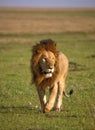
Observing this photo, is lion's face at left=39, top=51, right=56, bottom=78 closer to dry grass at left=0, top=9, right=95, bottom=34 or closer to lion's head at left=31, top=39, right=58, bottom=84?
lion's head at left=31, top=39, right=58, bottom=84

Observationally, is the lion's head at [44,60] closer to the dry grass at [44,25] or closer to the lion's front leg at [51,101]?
the lion's front leg at [51,101]

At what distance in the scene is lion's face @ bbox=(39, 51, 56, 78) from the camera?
8.79m

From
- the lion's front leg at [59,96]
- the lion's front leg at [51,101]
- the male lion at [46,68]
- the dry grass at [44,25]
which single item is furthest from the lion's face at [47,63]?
the dry grass at [44,25]

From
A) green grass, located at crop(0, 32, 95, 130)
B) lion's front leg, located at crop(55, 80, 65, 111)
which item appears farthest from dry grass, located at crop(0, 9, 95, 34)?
lion's front leg, located at crop(55, 80, 65, 111)

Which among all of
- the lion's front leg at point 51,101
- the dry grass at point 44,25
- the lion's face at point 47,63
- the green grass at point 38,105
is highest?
the lion's face at point 47,63

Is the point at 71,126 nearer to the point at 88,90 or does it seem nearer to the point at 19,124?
the point at 19,124

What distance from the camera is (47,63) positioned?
8.78 m

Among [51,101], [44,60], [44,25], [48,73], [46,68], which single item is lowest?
[44,25]

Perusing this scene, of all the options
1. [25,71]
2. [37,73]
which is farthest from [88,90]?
[25,71]

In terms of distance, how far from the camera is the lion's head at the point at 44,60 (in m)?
8.81

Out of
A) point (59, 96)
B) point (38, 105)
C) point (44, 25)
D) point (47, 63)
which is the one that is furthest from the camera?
point (44, 25)

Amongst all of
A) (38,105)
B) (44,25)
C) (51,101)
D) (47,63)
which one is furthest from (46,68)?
(44,25)

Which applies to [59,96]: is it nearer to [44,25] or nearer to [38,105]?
[38,105]

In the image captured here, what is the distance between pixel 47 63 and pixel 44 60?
0.08 meters
